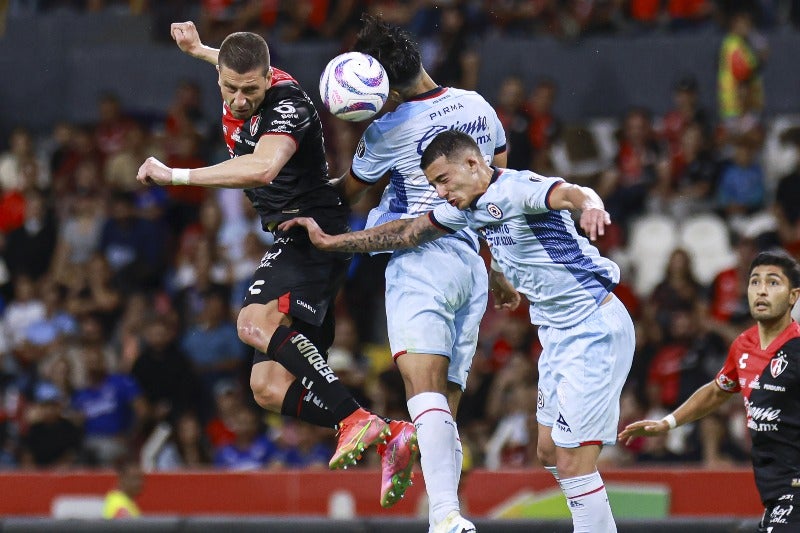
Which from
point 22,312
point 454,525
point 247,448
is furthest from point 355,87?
point 22,312

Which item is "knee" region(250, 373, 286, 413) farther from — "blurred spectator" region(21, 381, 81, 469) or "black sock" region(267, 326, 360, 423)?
"blurred spectator" region(21, 381, 81, 469)

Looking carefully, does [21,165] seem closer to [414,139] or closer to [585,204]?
[414,139]

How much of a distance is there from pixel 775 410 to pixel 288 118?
120 inches

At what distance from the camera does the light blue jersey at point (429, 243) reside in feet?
26.6

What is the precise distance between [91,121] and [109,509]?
6791 mm

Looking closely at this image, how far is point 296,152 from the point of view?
8.13 m

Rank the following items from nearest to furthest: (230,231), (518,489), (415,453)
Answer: (415,453) → (518,489) → (230,231)

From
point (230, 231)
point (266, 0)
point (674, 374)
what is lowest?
point (674, 374)

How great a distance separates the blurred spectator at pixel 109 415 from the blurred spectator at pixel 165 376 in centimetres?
15

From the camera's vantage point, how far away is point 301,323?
822cm

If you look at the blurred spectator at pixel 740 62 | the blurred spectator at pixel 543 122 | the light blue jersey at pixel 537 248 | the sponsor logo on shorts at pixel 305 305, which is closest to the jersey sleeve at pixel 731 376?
the light blue jersey at pixel 537 248

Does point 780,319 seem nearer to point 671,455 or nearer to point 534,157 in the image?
point 671,455

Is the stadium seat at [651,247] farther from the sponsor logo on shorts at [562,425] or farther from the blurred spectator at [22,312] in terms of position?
the sponsor logo on shorts at [562,425]

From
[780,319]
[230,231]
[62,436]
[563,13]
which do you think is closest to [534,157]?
[563,13]
